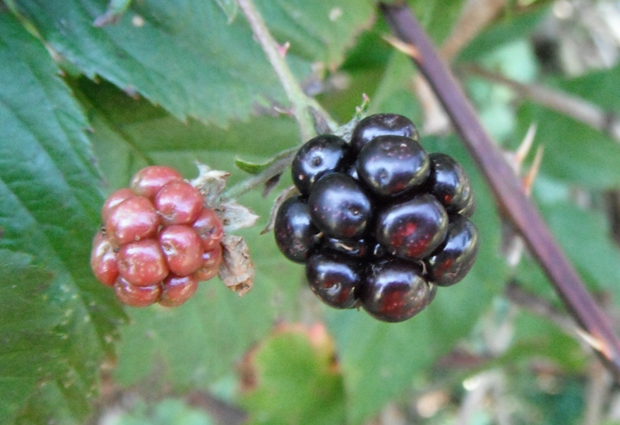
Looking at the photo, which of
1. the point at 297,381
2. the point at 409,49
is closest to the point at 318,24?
the point at 409,49

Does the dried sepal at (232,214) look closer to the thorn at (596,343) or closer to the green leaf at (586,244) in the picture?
the thorn at (596,343)

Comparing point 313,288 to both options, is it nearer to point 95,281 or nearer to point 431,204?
point 431,204

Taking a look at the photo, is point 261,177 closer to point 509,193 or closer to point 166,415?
point 509,193

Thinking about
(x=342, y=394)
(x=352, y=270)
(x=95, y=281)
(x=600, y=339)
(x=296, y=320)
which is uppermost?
(x=352, y=270)

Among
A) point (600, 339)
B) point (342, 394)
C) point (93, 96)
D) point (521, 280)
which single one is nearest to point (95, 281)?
point (93, 96)

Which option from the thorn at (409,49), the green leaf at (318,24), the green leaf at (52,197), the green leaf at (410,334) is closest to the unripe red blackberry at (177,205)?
the green leaf at (52,197)

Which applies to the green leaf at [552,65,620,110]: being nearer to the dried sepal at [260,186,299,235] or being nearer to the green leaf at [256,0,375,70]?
the green leaf at [256,0,375,70]

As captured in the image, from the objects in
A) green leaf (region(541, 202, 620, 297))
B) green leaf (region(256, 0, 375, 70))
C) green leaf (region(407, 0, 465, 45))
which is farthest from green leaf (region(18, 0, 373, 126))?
green leaf (region(541, 202, 620, 297))
